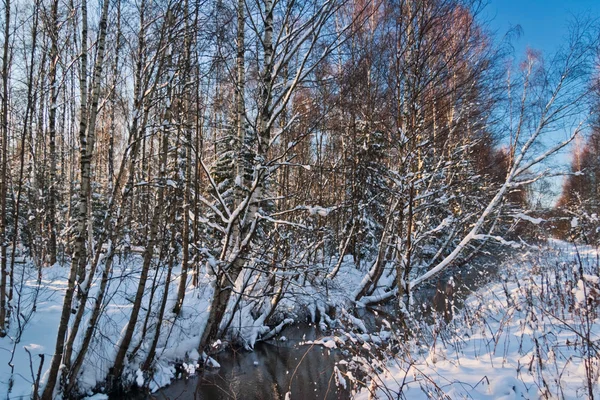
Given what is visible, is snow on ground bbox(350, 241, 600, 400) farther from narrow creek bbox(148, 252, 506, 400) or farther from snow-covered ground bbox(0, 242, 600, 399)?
narrow creek bbox(148, 252, 506, 400)

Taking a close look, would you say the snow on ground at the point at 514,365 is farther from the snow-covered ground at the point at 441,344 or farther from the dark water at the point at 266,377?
the dark water at the point at 266,377

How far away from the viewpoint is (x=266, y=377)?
609cm

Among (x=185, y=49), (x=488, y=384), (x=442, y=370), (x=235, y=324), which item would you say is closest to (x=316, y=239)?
(x=235, y=324)

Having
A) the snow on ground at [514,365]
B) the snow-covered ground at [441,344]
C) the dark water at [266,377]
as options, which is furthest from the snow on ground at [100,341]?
the snow on ground at [514,365]

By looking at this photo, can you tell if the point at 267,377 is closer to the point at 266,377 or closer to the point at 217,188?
the point at 266,377

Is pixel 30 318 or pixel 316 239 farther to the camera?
pixel 316 239

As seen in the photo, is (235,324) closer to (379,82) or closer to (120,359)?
(120,359)

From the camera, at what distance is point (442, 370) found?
3.63m

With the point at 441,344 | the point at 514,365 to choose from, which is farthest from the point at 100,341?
the point at 514,365

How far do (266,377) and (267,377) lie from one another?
0.06ft

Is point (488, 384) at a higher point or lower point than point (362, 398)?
higher

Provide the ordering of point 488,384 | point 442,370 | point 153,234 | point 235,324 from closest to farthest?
point 488,384 → point 442,370 → point 153,234 → point 235,324

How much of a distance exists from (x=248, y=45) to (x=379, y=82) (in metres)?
3.57

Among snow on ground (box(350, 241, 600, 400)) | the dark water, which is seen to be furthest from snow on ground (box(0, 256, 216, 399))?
snow on ground (box(350, 241, 600, 400))
